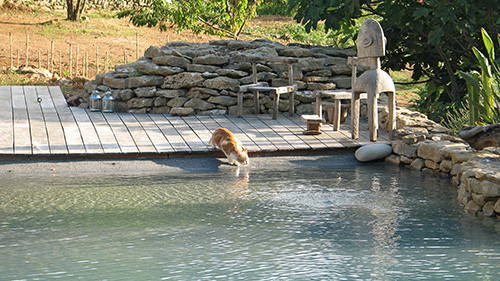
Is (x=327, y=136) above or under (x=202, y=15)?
under

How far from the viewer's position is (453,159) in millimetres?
7824

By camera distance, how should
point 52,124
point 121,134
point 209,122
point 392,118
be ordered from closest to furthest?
point 121,134 < point 392,118 < point 52,124 < point 209,122

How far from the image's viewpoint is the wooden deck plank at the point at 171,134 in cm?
868

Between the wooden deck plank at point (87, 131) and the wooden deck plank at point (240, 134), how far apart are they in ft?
6.33

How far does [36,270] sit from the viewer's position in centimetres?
470

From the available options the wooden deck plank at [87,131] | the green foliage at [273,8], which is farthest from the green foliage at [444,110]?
the green foliage at [273,8]

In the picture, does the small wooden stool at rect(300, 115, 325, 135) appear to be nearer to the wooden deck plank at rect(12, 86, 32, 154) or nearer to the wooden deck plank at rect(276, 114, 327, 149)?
the wooden deck plank at rect(276, 114, 327, 149)

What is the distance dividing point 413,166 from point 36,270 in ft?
17.3

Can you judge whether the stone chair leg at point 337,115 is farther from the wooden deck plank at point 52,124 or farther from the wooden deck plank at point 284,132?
the wooden deck plank at point 52,124

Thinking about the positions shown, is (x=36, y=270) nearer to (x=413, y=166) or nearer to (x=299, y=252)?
(x=299, y=252)

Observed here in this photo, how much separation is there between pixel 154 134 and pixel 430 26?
504 cm

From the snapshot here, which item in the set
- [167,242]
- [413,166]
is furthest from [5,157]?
[413,166]

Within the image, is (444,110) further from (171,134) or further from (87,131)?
(87,131)

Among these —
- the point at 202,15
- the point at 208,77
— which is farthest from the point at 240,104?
the point at 202,15
